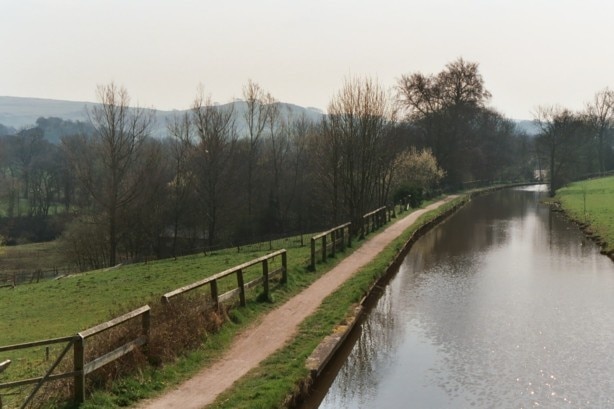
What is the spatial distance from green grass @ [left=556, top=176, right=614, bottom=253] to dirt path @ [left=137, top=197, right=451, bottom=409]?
15574mm

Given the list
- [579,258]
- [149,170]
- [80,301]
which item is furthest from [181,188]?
[579,258]

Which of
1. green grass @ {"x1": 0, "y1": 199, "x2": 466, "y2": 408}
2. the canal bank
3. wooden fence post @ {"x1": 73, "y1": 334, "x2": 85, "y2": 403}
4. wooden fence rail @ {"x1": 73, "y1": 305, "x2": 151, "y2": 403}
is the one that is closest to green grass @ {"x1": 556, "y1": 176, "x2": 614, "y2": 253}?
green grass @ {"x1": 0, "y1": 199, "x2": 466, "y2": 408}

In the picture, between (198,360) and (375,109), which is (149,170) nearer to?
(375,109)

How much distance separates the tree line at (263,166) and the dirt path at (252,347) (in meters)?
12.8

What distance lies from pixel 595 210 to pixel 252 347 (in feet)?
122

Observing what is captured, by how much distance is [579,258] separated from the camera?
84.8 feet

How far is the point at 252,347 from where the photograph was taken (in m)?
12.4

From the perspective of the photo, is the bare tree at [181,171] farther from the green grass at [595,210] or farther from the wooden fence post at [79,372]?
the wooden fence post at [79,372]

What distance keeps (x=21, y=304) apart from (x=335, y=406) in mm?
18497

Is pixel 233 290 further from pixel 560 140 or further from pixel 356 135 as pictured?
pixel 560 140

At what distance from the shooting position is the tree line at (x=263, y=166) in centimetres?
3964

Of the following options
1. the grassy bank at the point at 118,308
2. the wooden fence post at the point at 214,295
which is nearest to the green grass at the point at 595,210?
the grassy bank at the point at 118,308

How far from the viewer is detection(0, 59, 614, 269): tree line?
130 ft

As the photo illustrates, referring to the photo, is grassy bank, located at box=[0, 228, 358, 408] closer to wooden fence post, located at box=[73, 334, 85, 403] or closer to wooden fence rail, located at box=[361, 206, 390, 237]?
wooden fence post, located at box=[73, 334, 85, 403]
